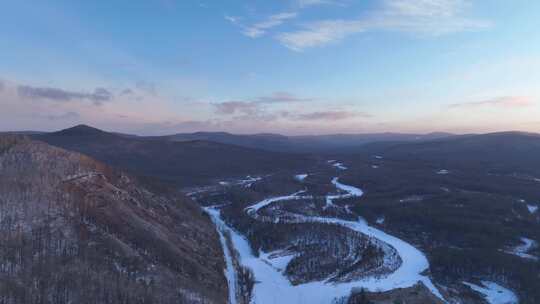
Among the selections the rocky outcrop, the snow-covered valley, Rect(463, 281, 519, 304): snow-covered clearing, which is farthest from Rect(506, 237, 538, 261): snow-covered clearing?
the rocky outcrop

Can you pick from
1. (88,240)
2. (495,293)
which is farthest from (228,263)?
(495,293)

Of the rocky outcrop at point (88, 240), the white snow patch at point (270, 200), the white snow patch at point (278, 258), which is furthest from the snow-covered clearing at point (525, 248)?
the white snow patch at point (270, 200)

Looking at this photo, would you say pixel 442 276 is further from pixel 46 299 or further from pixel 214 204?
pixel 214 204

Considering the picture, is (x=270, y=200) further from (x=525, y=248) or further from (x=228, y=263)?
(x=525, y=248)

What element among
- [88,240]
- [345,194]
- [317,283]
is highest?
[88,240]

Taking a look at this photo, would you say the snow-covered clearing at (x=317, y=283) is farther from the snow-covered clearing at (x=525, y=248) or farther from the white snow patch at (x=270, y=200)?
the white snow patch at (x=270, y=200)

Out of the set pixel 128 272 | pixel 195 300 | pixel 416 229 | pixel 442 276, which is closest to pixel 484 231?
pixel 416 229

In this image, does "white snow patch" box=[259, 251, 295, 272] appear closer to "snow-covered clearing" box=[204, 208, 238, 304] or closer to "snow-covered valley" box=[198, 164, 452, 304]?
"snow-covered valley" box=[198, 164, 452, 304]
